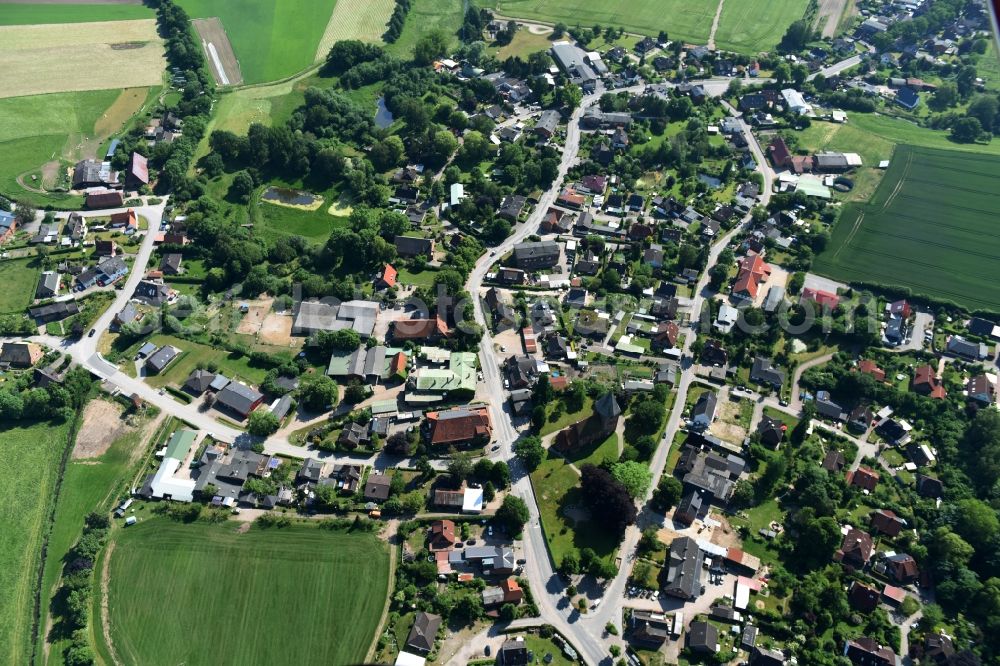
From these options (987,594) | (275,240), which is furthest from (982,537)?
(275,240)

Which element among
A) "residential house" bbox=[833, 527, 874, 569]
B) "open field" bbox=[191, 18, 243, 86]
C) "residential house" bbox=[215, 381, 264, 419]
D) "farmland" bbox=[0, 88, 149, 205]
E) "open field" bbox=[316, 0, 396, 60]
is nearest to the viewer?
"residential house" bbox=[833, 527, 874, 569]

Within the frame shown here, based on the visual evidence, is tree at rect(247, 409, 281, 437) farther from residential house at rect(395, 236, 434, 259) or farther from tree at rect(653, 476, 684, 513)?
tree at rect(653, 476, 684, 513)

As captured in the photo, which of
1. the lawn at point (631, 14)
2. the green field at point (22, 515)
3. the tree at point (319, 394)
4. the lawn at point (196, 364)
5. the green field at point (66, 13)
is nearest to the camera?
the green field at point (22, 515)

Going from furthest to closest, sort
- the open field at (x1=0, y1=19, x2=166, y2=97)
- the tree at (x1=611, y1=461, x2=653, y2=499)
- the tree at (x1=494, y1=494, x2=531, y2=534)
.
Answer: the open field at (x1=0, y1=19, x2=166, y2=97), the tree at (x1=611, y1=461, x2=653, y2=499), the tree at (x1=494, y1=494, x2=531, y2=534)

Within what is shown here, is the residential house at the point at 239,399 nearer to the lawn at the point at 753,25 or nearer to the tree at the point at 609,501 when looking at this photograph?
the tree at the point at 609,501

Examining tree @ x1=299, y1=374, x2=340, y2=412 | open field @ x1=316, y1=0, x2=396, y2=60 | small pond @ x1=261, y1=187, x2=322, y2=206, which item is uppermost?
open field @ x1=316, y1=0, x2=396, y2=60

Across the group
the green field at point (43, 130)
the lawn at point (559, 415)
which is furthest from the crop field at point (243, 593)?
the green field at point (43, 130)

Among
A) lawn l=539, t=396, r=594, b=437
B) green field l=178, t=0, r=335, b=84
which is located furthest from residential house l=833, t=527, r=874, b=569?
green field l=178, t=0, r=335, b=84
